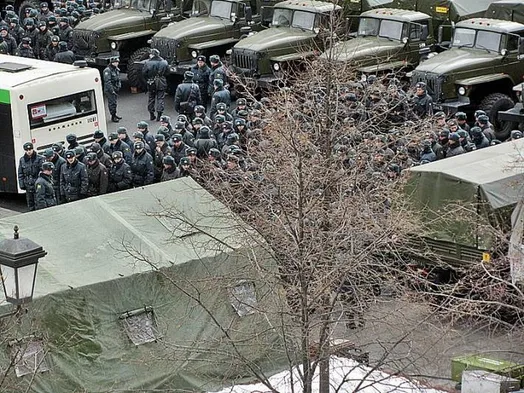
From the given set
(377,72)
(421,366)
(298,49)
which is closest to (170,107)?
(298,49)

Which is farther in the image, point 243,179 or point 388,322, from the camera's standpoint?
point 243,179

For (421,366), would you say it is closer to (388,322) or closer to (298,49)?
(388,322)

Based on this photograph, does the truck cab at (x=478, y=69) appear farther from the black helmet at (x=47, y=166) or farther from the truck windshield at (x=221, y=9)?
the black helmet at (x=47, y=166)

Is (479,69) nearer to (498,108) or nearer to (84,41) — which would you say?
(498,108)

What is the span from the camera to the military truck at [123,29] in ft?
97.2

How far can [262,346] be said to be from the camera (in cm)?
1441

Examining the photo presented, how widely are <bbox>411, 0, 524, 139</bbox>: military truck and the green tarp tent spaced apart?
9.73 meters

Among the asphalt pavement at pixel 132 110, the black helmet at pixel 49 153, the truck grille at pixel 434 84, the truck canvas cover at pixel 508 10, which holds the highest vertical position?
the truck canvas cover at pixel 508 10

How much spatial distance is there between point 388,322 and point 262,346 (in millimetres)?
1515

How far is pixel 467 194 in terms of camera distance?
1756cm

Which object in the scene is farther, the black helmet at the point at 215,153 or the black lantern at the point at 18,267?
the black helmet at the point at 215,153

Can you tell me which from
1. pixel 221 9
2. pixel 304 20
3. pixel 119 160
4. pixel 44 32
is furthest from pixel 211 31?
pixel 119 160

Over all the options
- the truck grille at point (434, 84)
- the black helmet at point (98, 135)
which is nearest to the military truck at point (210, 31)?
the truck grille at point (434, 84)


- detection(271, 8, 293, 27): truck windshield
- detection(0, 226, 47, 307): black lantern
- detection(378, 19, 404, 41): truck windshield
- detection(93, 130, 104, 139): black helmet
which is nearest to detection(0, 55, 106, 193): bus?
detection(93, 130, 104, 139): black helmet
